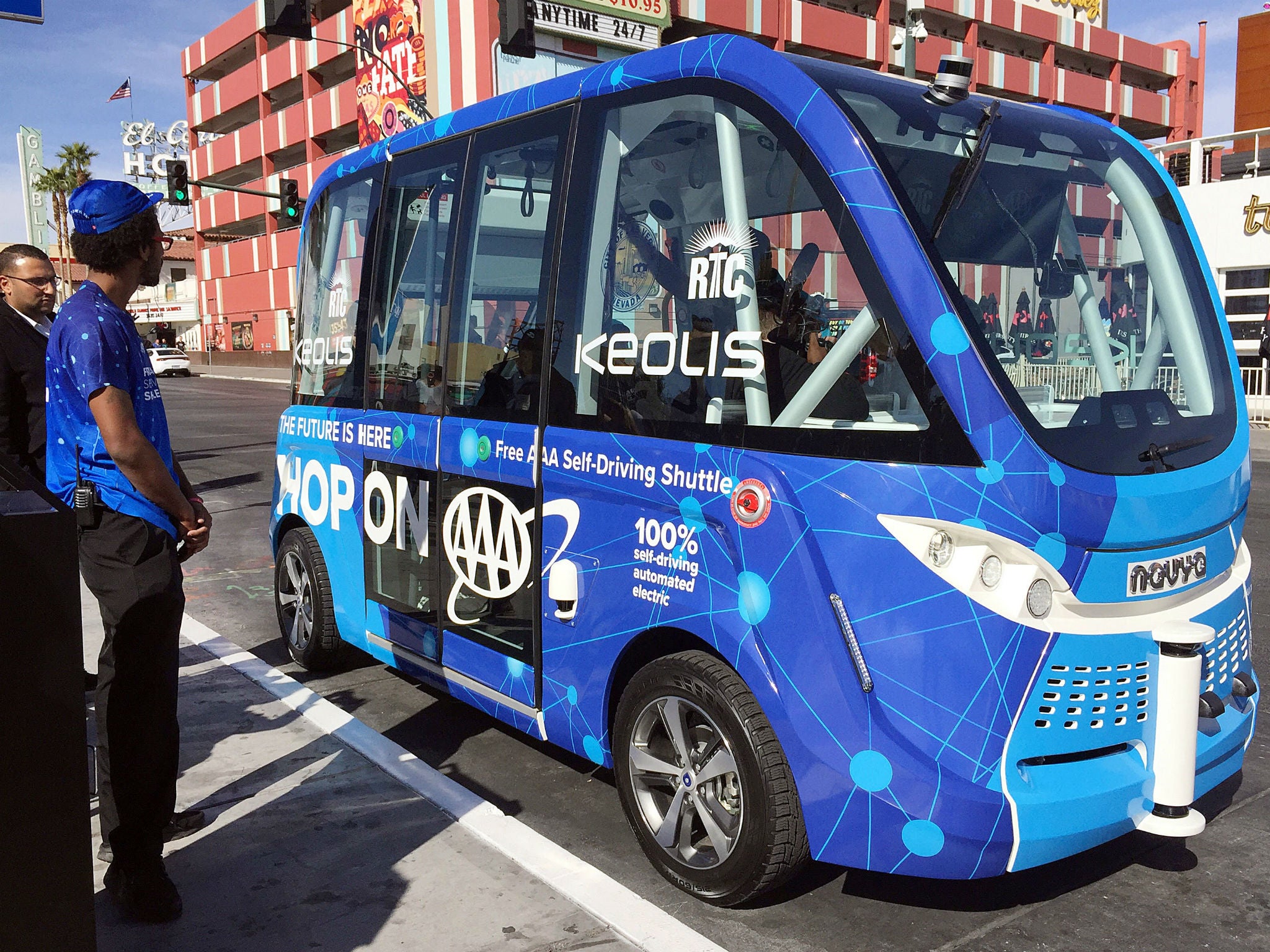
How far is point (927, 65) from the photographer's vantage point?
1869 inches

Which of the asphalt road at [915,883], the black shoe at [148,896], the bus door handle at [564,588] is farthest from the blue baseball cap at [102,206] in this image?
the asphalt road at [915,883]

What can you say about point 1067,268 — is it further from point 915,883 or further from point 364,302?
point 364,302

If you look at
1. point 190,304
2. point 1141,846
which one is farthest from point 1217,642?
point 190,304

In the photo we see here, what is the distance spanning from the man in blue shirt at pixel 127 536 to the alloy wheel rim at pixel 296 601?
2.38 metres

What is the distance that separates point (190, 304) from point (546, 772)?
72.0m

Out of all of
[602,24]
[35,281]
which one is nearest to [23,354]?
[35,281]

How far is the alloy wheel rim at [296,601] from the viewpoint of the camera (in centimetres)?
582

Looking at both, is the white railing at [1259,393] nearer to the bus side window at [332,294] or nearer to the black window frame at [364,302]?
the bus side window at [332,294]

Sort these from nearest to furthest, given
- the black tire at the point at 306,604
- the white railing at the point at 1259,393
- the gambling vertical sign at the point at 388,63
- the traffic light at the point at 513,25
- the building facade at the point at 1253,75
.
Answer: the black tire at the point at 306,604 < the traffic light at the point at 513,25 < the white railing at the point at 1259,393 < the gambling vertical sign at the point at 388,63 < the building facade at the point at 1253,75

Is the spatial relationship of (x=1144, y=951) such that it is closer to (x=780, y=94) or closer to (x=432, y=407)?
(x=780, y=94)

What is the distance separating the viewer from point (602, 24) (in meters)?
32.2

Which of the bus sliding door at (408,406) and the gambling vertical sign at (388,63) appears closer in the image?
the bus sliding door at (408,406)

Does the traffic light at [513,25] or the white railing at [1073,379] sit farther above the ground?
the traffic light at [513,25]

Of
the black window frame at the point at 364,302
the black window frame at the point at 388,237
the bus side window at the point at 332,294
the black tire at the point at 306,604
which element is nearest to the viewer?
the black window frame at the point at 388,237
